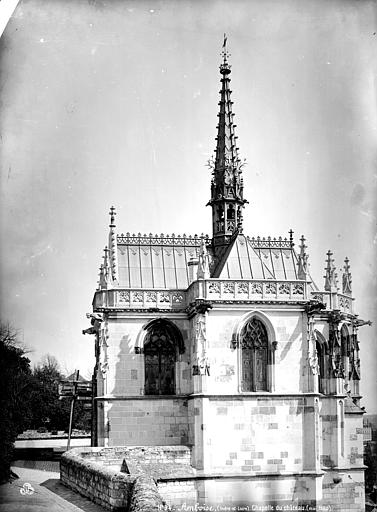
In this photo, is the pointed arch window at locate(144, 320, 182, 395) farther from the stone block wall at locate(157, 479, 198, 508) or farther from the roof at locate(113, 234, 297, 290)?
the stone block wall at locate(157, 479, 198, 508)

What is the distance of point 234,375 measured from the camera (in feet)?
125

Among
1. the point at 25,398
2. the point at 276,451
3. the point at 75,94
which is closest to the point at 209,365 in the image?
the point at 276,451

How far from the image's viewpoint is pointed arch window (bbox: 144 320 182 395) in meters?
39.5

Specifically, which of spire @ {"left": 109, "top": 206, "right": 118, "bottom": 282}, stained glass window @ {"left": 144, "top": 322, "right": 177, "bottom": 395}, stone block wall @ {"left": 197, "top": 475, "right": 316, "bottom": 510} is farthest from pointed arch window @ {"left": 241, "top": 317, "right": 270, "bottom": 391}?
spire @ {"left": 109, "top": 206, "right": 118, "bottom": 282}

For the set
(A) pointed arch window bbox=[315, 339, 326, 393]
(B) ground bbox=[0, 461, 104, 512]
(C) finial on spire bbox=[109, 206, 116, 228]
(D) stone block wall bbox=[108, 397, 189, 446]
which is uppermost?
(C) finial on spire bbox=[109, 206, 116, 228]

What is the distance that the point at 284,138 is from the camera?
32.5m

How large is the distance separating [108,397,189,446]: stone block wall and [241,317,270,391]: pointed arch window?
3117 millimetres

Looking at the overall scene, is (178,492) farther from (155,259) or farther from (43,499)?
(155,259)

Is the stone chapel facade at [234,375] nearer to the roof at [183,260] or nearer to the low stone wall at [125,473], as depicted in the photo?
the roof at [183,260]

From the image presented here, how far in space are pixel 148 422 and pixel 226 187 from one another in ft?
42.2

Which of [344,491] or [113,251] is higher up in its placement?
[113,251]

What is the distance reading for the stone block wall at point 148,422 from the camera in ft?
127

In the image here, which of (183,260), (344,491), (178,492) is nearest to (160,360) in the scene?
(183,260)

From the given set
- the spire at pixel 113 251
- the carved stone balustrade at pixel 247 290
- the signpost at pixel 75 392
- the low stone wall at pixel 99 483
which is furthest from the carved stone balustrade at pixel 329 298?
the low stone wall at pixel 99 483
